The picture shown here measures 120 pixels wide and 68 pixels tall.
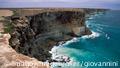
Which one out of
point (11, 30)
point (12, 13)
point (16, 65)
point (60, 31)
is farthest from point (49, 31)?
point (16, 65)

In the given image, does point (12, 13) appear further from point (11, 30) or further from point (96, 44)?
point (96, 44)

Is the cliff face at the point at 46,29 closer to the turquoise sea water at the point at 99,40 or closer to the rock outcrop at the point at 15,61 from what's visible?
the turquoise sea water at the point at 99,40

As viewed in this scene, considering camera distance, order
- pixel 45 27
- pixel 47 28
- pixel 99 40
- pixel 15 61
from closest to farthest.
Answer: pixel 15 61
pixel 99 40
pixel 47 28
pixel 45 27

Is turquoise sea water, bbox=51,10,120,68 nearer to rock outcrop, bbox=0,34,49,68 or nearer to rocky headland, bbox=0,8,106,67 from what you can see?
rocky headland, bbox=0,8,106,67

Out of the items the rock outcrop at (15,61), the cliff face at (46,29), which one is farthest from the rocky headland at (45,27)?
the rock outcrop at (15,61)

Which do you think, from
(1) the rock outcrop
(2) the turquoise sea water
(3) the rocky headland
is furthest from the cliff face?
(1) the rock outcrop

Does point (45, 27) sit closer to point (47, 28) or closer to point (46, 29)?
point (47, 28)

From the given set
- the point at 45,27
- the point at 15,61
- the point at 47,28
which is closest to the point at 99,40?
the point at 47,28
